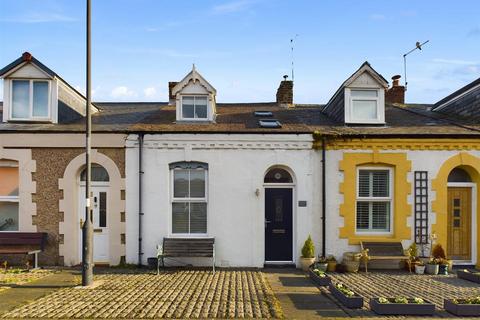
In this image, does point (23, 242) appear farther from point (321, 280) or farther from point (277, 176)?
point (321, 280)

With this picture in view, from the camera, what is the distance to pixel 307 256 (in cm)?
1300

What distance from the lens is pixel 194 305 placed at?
8984mm

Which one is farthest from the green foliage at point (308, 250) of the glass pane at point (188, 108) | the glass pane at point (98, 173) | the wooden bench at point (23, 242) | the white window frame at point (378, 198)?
the wooden bench at point (23, 242)

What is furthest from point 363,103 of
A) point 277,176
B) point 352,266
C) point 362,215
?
point 352,266

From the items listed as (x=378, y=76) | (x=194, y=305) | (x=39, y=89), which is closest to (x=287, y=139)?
(x=378, y=76)

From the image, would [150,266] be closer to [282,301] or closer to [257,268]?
[257,268]

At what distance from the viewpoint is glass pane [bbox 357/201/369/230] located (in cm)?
1385

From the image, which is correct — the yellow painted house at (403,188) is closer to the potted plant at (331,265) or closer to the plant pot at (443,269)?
the potted plant at (331,265)

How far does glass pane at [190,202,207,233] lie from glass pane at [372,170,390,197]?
5.66 m

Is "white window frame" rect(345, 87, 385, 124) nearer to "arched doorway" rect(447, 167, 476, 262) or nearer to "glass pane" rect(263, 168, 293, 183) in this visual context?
"glass pane" rect(263, 168, 293, 183)

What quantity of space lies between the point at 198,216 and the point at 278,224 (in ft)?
8.66

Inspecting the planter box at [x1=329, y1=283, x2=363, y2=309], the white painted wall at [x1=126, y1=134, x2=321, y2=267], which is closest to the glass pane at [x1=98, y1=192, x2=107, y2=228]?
the white painted wall at [x1=126, y1=134, x2=321, y2=267]

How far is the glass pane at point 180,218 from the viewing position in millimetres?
13586

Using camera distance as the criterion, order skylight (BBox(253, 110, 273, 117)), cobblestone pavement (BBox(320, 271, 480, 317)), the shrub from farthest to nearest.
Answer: skylight (BBox(253, 110, 273, 117)), the shrub, cobblestone pavement (BBox(320, 271, 480, 317))
